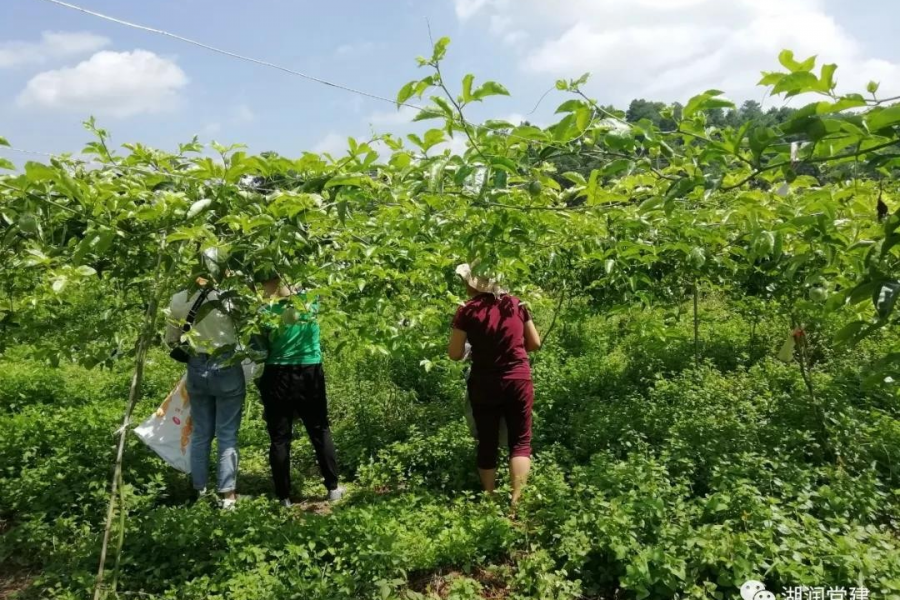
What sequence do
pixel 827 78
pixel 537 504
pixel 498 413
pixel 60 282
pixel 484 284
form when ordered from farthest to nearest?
pixel 498 413
pixel 484 284
pixel 537 504
pixel 60 282
pixel 827 78

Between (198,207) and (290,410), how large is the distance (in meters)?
2.26

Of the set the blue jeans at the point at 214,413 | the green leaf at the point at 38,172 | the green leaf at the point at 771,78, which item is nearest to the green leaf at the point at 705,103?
the green leaf at the point at 771,78

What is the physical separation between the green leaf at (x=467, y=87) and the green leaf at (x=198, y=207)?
0.81 metres

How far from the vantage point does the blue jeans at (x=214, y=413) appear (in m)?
3.57

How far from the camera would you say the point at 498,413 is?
11.6 ft

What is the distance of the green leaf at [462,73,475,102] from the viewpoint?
60.1 inches

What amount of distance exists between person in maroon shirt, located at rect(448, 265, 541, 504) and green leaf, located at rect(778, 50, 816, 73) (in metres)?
2.25

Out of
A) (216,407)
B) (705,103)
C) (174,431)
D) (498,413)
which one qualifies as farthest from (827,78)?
(174,431)

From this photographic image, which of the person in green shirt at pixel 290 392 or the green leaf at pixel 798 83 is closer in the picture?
the green leaf at pixel 798 83

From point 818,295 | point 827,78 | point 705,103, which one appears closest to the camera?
point 827,78

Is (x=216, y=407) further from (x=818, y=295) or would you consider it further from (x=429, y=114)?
(x=818, y=295)

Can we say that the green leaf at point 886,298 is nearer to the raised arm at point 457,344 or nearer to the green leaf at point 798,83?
the green leaf at point 798,83

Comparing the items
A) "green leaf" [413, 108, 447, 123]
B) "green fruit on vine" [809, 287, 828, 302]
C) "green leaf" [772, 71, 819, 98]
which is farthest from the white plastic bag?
"green leaf" [772, 71, 819, 98]

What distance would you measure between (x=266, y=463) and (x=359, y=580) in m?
2.00
